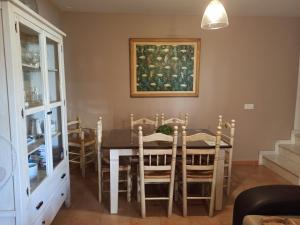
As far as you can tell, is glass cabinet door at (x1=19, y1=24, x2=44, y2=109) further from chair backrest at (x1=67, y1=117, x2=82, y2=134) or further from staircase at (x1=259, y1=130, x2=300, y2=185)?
staircase at (x1=259, y1=130, x2=300, y2=185)

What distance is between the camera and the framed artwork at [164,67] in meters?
4.05

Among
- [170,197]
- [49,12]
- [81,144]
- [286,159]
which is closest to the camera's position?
[170,197]

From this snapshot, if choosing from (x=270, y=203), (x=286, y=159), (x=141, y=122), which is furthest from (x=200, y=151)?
(x=286, y=159)

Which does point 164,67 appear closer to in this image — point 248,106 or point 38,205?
point 248,106

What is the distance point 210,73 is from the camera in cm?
421

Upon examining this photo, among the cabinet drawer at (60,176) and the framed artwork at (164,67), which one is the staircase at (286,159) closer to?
the framed artwork at (164,67)

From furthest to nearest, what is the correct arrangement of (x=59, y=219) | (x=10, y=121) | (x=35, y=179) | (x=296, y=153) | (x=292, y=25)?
(x=292, y=25)
(x=296, y=153)
(x=59, y=219)
(x=35, y=179)
(x=10, y=121)

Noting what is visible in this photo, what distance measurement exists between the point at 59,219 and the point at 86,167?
1489 millimetres

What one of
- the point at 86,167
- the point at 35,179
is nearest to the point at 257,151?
→ the point at 86,167

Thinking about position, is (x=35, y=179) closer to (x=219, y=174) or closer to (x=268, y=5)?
(x=219, y=174)

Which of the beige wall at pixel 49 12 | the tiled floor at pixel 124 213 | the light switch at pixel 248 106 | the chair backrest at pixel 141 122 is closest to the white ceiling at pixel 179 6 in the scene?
the beige wall at pixel 49 12

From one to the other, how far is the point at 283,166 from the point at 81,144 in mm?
3166

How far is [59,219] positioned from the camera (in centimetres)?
261

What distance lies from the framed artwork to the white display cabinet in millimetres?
1625
